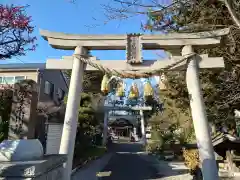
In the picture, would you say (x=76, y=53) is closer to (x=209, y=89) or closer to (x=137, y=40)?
(x=137, y=40)

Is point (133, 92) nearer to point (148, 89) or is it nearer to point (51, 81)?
point (148, 89)

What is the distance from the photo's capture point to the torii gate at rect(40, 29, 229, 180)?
6281 mm

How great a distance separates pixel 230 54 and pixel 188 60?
7.41ft

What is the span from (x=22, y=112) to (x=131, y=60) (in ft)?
9.77

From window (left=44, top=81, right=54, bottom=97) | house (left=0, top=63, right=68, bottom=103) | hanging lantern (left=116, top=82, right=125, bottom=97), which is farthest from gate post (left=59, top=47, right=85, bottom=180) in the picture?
→ window (left=44, top=81, right=54, bottom=97)

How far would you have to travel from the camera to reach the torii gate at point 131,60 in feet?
20.6

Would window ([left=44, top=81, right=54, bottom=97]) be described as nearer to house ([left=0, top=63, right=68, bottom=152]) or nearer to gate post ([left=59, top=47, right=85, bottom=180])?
house ([left=0, top=63, right=68, bottom=152])

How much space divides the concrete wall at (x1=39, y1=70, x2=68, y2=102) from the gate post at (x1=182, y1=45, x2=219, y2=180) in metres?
14.9

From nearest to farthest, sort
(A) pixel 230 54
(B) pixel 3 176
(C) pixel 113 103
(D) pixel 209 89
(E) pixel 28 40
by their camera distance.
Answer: (B) pixel 3 176 < (E) pixel 28 40 < (A) pixel 230 54 < (D) pixel 209 89 < (C) pixel 113 103

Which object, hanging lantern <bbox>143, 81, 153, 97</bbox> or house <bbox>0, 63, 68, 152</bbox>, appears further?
house <bbox>0, 63, 68, 152</bbox>

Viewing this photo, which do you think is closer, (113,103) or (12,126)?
(12,126)

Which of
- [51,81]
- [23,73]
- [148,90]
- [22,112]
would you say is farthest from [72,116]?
[51,81]

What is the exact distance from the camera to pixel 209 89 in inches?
380

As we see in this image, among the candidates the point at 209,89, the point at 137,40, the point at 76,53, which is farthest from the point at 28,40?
the point at 209,89
